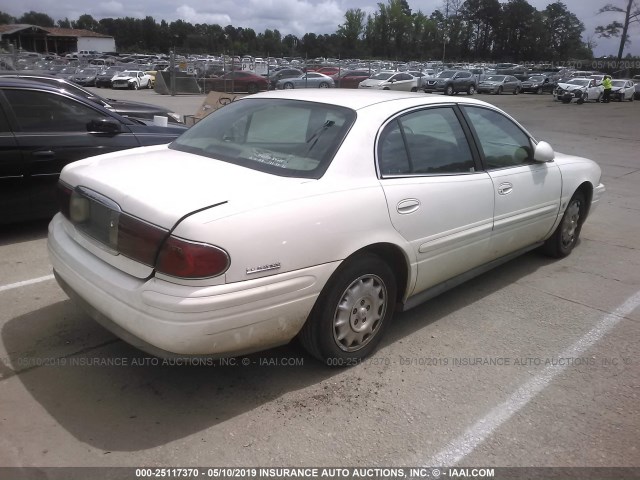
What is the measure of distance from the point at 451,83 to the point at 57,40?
9497 cm

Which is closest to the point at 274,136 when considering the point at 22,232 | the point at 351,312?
the point at 351,312

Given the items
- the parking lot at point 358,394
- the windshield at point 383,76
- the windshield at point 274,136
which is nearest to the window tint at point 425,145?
the windshield at point 274,136

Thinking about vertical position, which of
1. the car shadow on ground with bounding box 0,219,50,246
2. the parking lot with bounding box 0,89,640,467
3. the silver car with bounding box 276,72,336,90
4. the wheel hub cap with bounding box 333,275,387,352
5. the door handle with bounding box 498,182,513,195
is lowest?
the parking lot with bounding box 0,89,640,467

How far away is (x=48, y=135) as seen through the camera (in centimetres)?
518

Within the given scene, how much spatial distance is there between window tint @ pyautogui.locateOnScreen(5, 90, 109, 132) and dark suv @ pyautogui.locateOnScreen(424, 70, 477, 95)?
30.8m

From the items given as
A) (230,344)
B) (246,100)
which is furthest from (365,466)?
(246,100)

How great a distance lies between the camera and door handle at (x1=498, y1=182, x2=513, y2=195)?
3898 millimetres

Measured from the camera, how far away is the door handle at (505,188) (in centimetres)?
390

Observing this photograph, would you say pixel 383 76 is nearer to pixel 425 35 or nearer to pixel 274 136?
pixel 274 136

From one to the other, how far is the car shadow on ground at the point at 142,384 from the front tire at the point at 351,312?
16 centimetres

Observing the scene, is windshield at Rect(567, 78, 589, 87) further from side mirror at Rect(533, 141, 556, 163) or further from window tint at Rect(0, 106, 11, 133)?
window tint at Rect(0, 106, 11, 133)

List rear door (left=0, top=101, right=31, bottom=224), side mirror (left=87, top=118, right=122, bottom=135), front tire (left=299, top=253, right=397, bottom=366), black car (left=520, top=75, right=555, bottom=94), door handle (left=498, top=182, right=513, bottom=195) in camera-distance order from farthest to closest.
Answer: black car (left=520, top=75, right=555, bottom=94) → side mirror (left=87, top=118, right=122, bottom=135) → rear door (left=0, top=101, right=31, bottom=224) → door handle (left=498, top=182, right=513, bottom=195) → front tire (left=299, top=253, right=397, bottom=366)

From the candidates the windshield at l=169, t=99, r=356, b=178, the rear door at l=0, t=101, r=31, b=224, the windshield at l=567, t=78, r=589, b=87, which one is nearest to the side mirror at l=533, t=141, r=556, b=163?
the windshield at l=169, t=99, r=356, b=178

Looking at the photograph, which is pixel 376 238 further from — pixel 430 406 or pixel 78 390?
pixel 78 390
